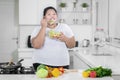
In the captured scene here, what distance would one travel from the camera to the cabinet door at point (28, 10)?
17.9ft

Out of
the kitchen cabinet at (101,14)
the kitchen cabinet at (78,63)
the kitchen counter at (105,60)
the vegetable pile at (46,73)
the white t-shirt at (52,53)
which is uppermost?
the kitchen cabinet at (101,14)

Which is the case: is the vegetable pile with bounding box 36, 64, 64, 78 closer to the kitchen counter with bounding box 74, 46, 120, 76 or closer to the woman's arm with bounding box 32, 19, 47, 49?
the kitchen counter with bounding box 74, 46, 120, 76

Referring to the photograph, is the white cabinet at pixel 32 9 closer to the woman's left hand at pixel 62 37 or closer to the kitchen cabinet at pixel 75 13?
the kitchen cabinet at pixel 75 13

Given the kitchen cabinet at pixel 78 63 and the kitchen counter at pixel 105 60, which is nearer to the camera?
the kitchen counter at pixel 105 60

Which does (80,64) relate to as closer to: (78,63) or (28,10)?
(78,63)

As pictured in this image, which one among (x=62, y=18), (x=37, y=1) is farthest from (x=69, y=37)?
(x=62, y=18)

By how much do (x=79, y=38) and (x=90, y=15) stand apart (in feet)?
2.05

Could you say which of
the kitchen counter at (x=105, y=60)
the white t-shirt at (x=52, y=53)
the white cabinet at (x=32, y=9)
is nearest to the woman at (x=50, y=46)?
the white t-shirt at (x=52, y=53)

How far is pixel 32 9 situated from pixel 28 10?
0.30 feet

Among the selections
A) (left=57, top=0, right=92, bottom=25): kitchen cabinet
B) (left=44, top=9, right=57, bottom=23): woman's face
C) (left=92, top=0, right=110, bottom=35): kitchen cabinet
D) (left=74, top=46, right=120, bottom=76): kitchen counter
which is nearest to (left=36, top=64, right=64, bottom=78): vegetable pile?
(left=74, top=46, right=120, bottom=76): kitchen counter

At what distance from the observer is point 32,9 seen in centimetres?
549

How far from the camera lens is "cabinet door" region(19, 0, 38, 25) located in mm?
5470

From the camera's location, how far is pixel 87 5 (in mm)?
5926

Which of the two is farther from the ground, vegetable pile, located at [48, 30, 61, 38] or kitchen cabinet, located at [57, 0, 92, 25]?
kitchen cabinet, located at [57, 0, 92, 25]
